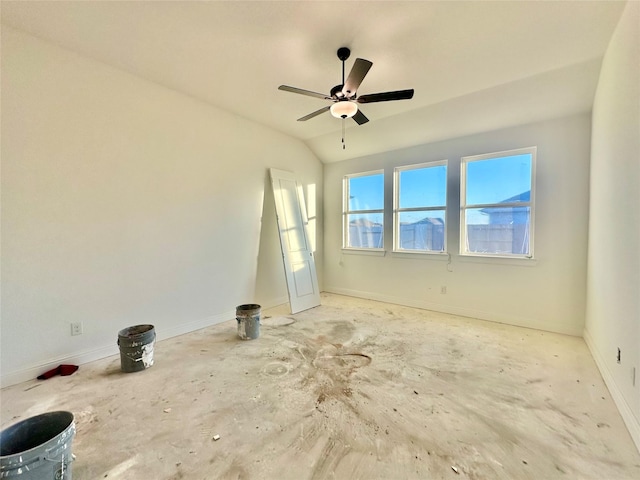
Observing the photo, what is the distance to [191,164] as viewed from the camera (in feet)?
11.7

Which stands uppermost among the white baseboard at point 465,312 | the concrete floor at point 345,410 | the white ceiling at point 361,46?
the white ceiling at point 361,46

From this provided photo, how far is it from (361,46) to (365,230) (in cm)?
322

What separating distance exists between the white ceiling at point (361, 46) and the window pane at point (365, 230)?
2.01 meters

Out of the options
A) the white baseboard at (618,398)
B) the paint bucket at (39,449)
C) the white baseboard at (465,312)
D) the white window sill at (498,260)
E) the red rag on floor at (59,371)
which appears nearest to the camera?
the paint bucket at (39,449)

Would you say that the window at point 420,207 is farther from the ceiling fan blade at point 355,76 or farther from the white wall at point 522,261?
the ceiling fan blade at point 355,76

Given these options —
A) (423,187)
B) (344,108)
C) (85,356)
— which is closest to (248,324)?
(85,356)

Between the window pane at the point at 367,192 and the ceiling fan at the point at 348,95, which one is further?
the window pane at the point at 367,192

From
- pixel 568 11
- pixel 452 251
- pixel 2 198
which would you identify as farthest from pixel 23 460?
pixel 452 251

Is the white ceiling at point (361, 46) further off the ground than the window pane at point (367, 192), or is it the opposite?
the white ceiling at point (361, 46)

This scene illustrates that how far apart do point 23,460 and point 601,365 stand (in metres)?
3.95

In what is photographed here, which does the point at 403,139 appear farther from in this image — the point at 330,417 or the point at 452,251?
the point at 330,417

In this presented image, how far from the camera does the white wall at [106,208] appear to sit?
2393 millimetres

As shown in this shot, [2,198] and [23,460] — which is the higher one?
[2,198]

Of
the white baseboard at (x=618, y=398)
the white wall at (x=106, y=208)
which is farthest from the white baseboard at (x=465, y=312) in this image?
the white wall at (x=106, y=208)
